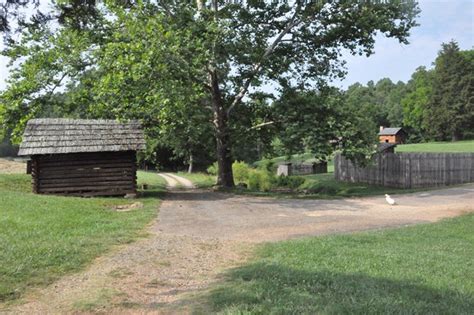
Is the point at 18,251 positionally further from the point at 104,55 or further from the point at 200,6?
the point at 200,6

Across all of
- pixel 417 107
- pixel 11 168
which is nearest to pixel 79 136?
pixel 11 168

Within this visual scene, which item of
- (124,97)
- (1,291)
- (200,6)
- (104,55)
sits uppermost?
(200,6)

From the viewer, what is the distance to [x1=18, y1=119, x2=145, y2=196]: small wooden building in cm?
2041

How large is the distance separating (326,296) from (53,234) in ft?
23.6

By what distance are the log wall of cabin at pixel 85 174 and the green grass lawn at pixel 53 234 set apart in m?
1.84

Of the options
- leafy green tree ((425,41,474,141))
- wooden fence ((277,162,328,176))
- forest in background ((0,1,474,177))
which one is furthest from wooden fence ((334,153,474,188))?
leafy green tree ((425,41,474,141))

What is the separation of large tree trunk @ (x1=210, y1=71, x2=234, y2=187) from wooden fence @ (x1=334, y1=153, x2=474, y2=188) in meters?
7.07

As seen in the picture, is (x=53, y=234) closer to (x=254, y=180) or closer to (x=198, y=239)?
(x=198, y=239)

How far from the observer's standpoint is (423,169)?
92.0 ft

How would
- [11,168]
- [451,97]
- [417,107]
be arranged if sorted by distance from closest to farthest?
1. [11,168]
2. [451,97]
3. [417,107]

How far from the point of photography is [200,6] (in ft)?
84.7

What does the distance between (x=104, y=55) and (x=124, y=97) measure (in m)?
2.39

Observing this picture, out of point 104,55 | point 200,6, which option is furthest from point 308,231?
point 200,6

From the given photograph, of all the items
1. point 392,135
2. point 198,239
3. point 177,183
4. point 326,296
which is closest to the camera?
point 326,296
